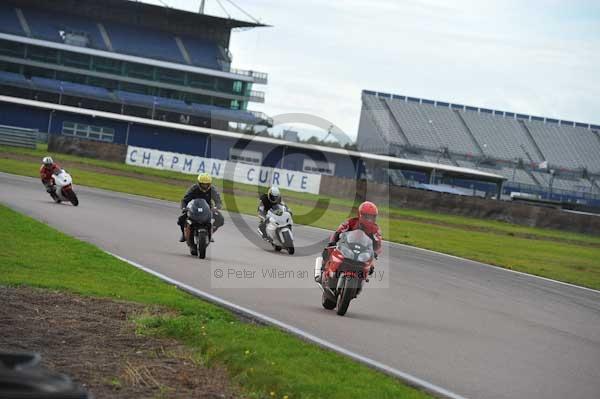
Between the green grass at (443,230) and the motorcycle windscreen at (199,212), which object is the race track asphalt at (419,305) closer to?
the motorcycle windscreen at (199,212)

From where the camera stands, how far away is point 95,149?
174 ft

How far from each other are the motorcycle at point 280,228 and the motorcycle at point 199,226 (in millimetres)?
2943

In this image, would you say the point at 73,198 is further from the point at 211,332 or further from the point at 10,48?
the point at 10,48

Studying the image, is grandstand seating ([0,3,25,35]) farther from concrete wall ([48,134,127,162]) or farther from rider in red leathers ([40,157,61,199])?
rider in red leathers ([40,157,61,199])

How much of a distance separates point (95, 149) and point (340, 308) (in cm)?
4217

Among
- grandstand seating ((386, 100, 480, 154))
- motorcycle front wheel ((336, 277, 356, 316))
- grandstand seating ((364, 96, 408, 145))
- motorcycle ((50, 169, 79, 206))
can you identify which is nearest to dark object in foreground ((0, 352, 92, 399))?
motorcycle front wheel ((336, 277, 356, 316))

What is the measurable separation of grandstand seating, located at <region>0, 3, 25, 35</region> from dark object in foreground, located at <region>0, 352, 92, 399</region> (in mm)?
81706

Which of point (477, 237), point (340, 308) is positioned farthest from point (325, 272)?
point (477, 237)

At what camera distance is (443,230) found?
37906 millimetres

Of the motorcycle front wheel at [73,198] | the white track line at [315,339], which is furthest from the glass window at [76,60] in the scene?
the white track line at [315,339]

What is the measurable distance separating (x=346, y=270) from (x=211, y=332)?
11.6ft

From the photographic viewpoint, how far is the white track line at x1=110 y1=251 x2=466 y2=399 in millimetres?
8359

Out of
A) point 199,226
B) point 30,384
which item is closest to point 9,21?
point 199,226

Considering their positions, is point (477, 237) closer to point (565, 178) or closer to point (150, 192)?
point (150, 192)
